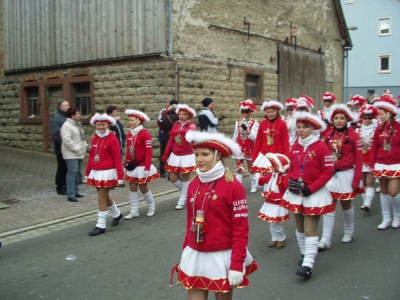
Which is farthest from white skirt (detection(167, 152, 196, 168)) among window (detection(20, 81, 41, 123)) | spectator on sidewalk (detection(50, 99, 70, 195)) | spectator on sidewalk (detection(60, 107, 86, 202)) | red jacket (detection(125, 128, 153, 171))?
window (detection(20, 81, 41, 123))

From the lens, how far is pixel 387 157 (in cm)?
696

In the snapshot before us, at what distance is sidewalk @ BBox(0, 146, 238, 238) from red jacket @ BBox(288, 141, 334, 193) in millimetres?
4324

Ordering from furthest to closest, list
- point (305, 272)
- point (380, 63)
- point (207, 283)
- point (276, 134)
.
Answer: point (380, 63)
point (276, 134)
point (305, 272)
point (207, 283)

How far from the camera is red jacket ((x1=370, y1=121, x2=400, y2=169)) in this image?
691cm

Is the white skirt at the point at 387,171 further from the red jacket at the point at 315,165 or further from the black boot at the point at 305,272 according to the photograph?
the black boot at the point at 305,272

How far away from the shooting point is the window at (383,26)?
41.6 m

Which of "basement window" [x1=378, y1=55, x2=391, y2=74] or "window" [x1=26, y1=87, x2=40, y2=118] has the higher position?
"basement window" [x1=378, y1=55, x2=391, y2=74]

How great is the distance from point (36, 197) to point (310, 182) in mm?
6881

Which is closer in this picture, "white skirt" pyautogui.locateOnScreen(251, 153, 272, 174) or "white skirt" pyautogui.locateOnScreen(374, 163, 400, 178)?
"white skirt" pyautogui.locateOnScreen(374, 163, 400, 178)

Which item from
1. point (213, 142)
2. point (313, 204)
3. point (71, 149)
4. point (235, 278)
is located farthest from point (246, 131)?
point (235, 278)

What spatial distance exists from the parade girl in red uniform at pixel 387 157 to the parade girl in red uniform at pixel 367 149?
2.45 ft

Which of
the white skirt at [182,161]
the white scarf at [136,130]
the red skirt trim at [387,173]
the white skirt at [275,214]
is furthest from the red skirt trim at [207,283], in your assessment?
the white skirt at [182,161]

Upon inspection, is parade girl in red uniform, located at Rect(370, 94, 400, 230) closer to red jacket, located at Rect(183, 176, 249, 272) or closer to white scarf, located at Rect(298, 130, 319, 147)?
white scarf, located at Rect(298, 130, 319, 147)

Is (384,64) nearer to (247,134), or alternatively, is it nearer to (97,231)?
(247,134)
